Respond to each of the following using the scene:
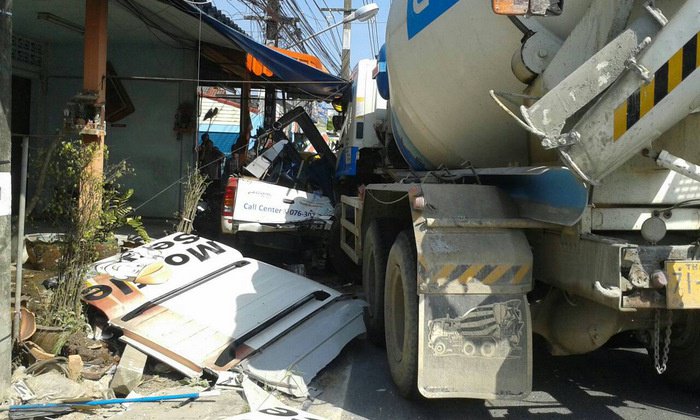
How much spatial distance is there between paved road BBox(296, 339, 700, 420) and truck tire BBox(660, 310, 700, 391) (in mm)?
131

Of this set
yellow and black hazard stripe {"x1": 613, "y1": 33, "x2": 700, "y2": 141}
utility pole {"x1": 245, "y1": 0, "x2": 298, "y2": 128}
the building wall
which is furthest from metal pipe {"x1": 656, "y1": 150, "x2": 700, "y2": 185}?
utility pole {"x1": 245, "y1": 0, "x2": 298, "y2": 128}

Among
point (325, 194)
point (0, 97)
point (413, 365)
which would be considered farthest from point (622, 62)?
point (325, 194)

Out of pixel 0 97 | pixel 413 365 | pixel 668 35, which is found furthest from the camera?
pixel 413 365

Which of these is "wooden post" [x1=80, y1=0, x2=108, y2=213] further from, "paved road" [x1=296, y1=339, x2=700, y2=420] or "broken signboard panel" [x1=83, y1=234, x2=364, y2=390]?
"paved road" [x1=296, y1=339, x2=700, y2=420]

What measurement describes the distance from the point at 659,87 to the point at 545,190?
0.97 meters

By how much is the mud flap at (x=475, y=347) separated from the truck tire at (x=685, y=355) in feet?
4.21

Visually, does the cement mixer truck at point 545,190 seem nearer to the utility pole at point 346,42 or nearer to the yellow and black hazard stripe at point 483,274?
the yellow and black hazard stripe at point 483,274

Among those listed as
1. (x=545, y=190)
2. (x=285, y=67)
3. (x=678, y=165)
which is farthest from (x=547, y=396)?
(x=285, y=67)

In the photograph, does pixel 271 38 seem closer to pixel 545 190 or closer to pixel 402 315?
pixel 402 315

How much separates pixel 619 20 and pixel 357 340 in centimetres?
Result: 371

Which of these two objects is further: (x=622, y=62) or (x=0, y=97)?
(x=0, y=97)

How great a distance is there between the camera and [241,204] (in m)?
8.18

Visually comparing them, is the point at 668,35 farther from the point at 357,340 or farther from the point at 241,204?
the point at 241,204

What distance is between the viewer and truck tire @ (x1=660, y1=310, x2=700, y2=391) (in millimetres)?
4016
